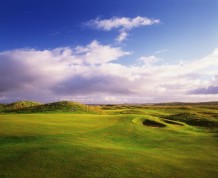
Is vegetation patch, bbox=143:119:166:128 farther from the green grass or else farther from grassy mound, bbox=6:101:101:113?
grassy mound, bbox=6:101:101:113

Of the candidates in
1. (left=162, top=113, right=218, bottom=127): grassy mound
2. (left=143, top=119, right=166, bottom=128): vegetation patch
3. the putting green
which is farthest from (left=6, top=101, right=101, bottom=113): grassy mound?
the putting green

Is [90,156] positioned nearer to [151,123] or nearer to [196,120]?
[151,123]

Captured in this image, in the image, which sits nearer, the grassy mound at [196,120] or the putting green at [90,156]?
the putting green at [90,156]

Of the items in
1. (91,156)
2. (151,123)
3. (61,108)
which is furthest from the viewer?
(61,108)

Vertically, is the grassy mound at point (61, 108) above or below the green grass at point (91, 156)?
above

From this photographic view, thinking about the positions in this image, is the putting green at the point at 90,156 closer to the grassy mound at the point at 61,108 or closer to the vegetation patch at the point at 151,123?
the vegetation patch at the point at 151,123

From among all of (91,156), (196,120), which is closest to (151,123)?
(196,120)

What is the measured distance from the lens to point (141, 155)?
778 inches

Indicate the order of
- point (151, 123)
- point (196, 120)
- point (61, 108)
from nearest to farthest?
1. point (151, 123)
2. point (196, 120)
3. point (61, 108)

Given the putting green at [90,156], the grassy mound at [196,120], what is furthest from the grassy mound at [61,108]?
the putting green at [90,156]

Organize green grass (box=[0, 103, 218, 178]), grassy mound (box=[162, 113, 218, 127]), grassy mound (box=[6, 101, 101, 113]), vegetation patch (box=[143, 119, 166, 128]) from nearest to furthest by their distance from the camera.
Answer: green grass (box=[0, 103, 218, 178]) < vegetation patch (box=[143, 119, 166, 128]) < grassy mound (box=[162, 113, 218, 127]) < grassy mound (box=[6, 101, 101, 113])

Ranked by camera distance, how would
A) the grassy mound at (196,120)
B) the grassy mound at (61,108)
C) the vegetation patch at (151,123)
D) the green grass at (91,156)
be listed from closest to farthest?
the green grass at (91,156) < the vegetation patch at (151,123) < the grassy mound at (196,120) < the grassy mound at (61,108)

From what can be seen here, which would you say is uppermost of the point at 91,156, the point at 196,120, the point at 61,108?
the point at 61,108

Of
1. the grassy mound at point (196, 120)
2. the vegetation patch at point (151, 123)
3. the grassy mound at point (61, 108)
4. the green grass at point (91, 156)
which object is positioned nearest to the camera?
the green grass at point (91, 156)
